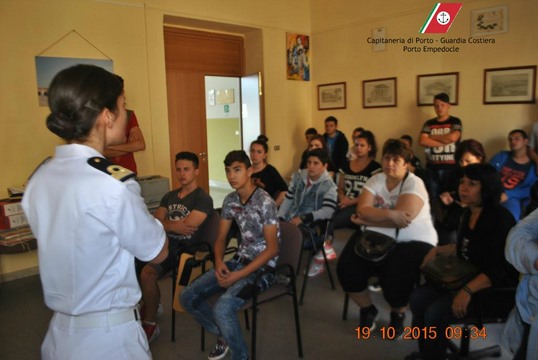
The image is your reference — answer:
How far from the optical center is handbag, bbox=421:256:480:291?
2.05 m

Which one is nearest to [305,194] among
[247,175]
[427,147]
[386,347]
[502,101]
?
[247,175]

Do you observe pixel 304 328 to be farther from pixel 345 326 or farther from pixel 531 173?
pixel 531 173

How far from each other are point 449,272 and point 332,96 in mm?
5026

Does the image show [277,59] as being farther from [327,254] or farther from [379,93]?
[327,254]

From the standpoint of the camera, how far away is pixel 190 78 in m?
5.89

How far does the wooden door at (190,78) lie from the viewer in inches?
224

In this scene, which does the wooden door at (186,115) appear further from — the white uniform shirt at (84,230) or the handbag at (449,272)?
the white uniform shirt at (84,230)

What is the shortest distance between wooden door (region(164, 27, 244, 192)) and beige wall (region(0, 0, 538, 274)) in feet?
1.43

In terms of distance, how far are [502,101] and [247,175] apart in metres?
3.98

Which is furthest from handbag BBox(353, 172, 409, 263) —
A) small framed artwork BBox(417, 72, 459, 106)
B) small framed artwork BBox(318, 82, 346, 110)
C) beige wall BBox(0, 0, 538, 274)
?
small framed artwork BBox(318, 82, 346, 110)

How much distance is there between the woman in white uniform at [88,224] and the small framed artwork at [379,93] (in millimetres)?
5408

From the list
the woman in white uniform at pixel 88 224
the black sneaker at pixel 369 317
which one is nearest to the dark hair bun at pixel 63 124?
the woman in white uniform at pixel 88 224

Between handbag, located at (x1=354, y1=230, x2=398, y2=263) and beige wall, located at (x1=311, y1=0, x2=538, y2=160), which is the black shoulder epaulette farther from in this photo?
beige wall, located at (x1=311, y1=0, x2=538, y2=160)

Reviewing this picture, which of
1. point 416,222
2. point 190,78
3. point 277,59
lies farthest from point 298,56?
point 416,222
